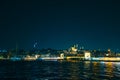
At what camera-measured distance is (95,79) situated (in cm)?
6066

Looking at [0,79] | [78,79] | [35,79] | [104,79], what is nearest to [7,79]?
[0,79]

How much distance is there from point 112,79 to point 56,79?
10.1 meters

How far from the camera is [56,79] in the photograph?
61094 millimetres

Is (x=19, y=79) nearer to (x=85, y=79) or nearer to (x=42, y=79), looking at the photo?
(x=42, y=79)

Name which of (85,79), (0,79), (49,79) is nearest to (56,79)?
(49,79)

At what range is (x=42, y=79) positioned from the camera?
60219 mm

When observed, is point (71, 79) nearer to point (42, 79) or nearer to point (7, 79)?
point (42, 79)

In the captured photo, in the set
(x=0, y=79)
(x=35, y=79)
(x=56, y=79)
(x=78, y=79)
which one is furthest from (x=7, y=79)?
(x=78, y=79)

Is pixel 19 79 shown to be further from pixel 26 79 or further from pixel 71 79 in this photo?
pixel 71 79

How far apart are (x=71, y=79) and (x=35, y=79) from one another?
6.49m

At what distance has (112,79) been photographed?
60.9m

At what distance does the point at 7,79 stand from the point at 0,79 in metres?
1.32

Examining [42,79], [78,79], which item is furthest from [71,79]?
[42,79]

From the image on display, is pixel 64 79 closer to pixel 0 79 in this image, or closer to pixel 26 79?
pixel 26 79
